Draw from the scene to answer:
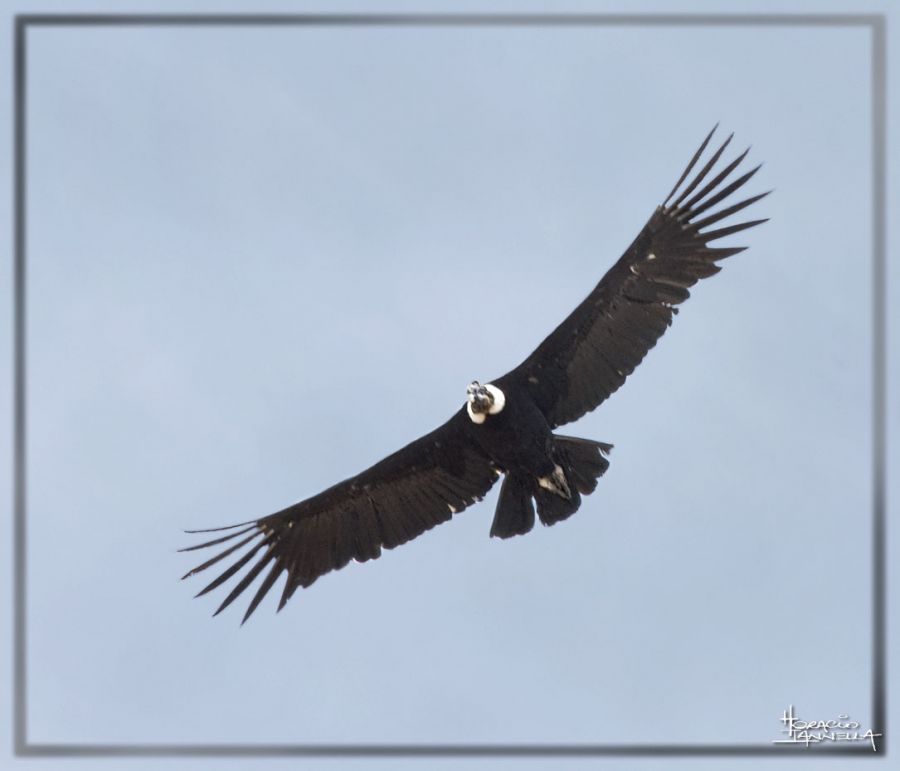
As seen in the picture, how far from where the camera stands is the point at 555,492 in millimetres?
14844

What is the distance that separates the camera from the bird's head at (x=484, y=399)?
14.7 meters

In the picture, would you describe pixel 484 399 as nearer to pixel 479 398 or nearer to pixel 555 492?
pixel 479 398

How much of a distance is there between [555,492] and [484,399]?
1.21 metres

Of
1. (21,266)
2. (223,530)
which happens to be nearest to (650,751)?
(223,530)

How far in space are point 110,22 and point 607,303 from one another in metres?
5.68

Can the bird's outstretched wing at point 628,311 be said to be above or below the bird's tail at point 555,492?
above

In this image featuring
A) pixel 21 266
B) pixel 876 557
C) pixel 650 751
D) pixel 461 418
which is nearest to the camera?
pixel 650 751

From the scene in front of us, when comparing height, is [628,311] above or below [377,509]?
above

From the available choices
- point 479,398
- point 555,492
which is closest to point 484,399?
point 479,398

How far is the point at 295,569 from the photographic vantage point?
15516 millimetres

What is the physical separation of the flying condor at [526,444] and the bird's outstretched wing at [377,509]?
11 mm

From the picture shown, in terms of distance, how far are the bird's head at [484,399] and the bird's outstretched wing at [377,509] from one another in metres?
0.64

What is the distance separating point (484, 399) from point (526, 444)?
0.62m

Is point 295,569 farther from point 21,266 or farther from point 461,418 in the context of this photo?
point 21,266
